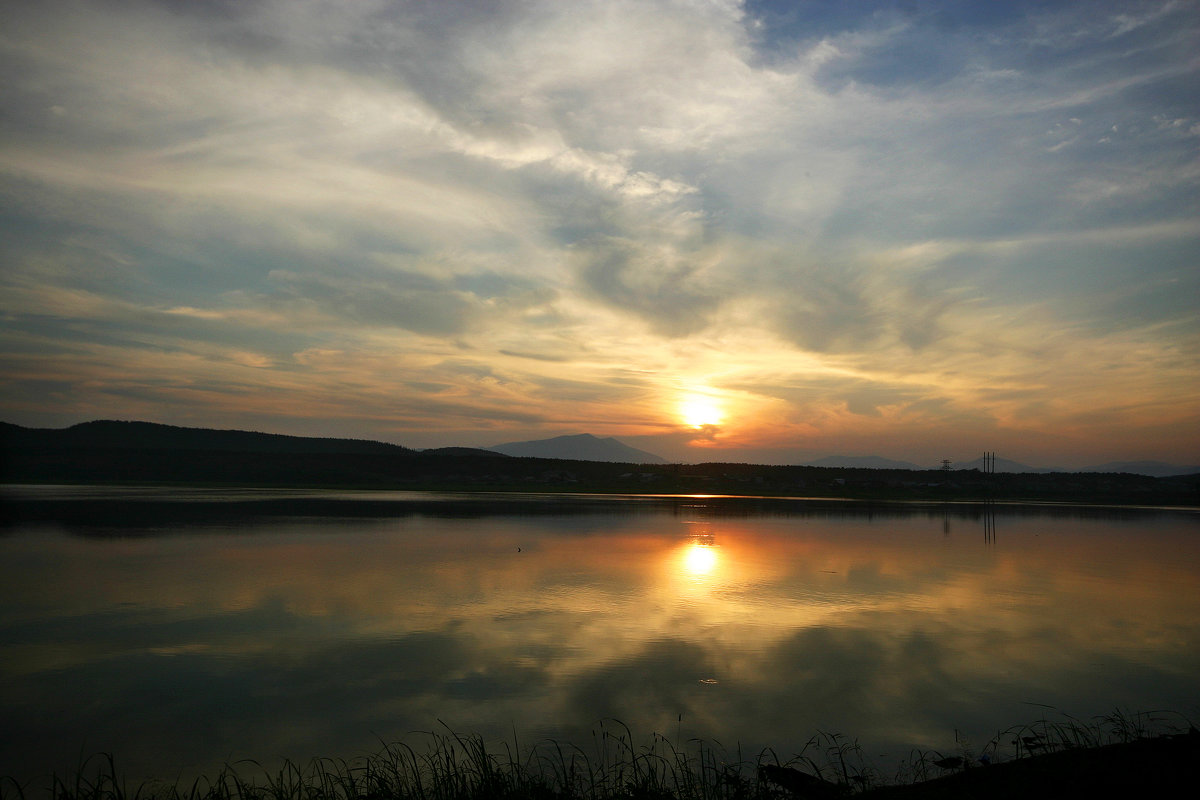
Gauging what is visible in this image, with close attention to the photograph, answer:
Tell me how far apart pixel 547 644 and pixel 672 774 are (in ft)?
18.3

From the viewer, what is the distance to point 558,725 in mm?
9469

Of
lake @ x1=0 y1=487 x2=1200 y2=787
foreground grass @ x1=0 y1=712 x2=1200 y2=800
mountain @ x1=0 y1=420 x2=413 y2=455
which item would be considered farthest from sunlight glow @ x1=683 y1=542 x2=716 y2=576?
mountain @ x1=0 y1=420 x2=413 y2=455

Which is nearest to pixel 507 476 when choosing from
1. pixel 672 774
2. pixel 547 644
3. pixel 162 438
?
pixel 162 438

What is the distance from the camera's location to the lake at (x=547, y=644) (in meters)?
9.51

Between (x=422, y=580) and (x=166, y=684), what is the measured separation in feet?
29.1

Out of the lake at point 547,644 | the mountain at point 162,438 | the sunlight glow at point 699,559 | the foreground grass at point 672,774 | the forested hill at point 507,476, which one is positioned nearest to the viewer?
the foreground grass at point 672,774

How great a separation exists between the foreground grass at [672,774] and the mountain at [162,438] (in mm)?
130877

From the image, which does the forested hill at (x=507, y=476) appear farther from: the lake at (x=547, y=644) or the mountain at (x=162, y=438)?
the lake at (x=547, y=644)

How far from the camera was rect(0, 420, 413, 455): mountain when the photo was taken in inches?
5182

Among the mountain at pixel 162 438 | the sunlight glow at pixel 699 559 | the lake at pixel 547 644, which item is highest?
the mountain at pixel 162 438

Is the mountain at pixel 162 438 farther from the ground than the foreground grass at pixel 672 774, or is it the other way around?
the mountain at pixel 162 438

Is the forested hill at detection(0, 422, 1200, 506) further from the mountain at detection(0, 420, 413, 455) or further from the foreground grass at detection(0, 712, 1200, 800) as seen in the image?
the foreground grass at detection(0, 712, 1200, 800)

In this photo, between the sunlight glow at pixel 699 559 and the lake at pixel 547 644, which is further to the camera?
the sunlight glow at pixel 699 559

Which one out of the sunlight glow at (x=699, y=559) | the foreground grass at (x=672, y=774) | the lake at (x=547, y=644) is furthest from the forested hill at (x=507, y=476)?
the foreground grass at (x=672, y=774)
